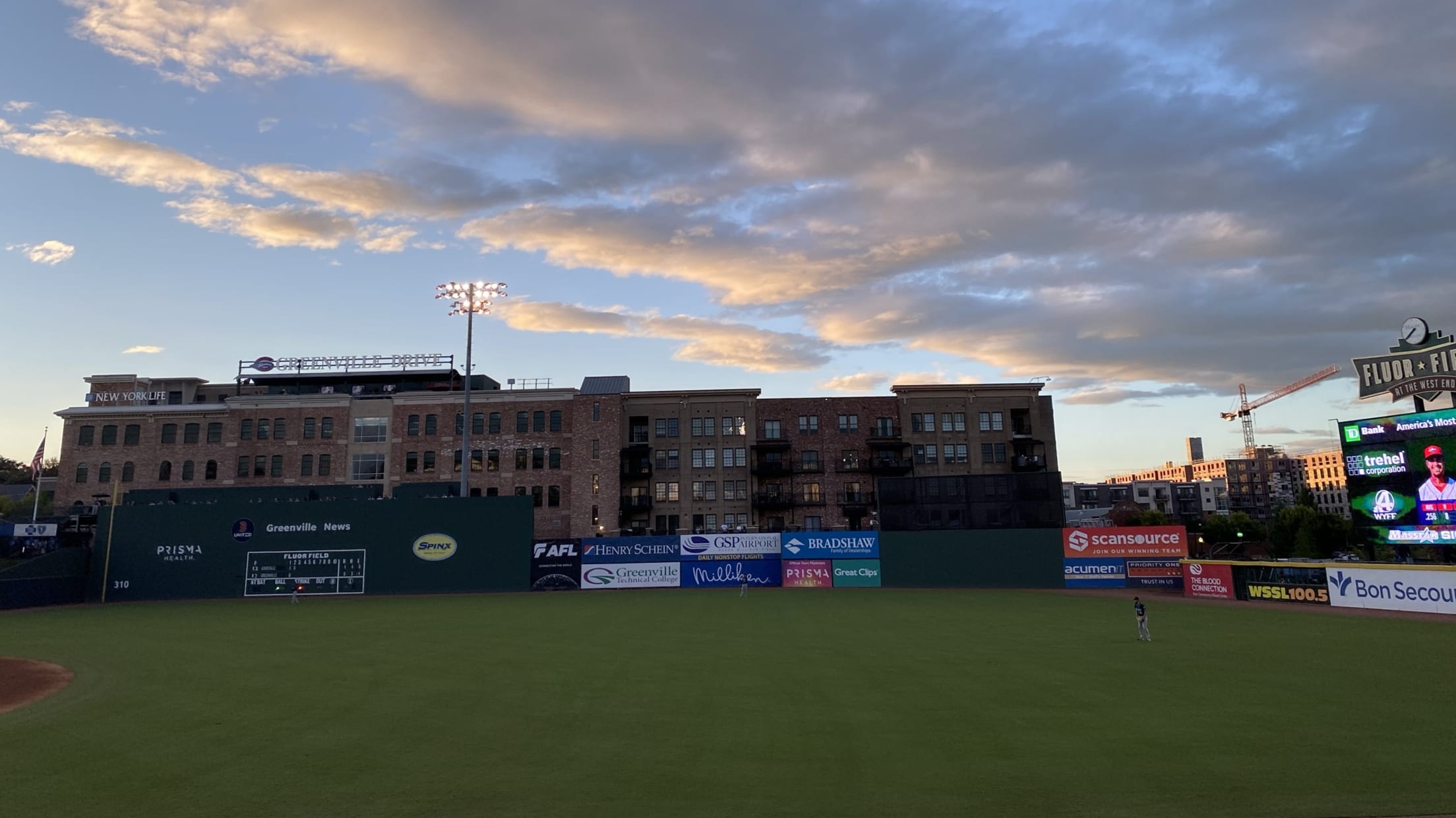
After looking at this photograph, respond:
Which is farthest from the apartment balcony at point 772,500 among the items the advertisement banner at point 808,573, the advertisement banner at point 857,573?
the advertisement banner at point 857,573

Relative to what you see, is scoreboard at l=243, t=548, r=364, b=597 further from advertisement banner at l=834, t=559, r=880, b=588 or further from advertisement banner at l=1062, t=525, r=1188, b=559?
advertisement banner at l=1062, t=525, r=1188, b=559

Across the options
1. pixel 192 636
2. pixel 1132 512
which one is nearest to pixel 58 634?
pixel 192 636

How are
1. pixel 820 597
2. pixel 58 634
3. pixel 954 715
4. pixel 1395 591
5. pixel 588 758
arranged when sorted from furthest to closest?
pixel 820 597
pixel 1395 591
pixel 58 634
pixel 954 715
pixel 588 758

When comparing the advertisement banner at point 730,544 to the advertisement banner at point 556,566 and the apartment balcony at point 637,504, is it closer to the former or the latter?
the advertisement banner at point 556,566

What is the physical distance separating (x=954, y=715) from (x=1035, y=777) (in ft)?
11.2

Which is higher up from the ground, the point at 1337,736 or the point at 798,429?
the point at 798,429

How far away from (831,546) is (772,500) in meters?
21.7

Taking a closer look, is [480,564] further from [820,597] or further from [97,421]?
[97,421]

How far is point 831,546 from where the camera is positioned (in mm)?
50500

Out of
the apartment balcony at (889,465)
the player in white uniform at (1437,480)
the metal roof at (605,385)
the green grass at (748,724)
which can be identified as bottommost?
the green grass at (748,724)

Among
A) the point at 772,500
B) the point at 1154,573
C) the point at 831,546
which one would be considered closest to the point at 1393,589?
the point at 1154,573

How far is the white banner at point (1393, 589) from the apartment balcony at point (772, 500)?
4320 centimetres

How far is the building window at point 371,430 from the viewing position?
237ft

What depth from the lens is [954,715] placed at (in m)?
14.7
